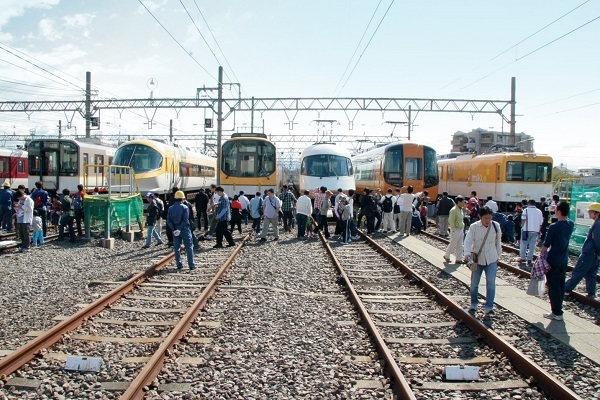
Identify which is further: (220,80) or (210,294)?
(220,80)

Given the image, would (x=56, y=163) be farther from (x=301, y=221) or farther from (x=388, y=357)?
(x=388, y=357)

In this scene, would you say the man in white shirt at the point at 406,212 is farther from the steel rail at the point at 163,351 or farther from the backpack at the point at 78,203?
the backpack at the point at 78,203

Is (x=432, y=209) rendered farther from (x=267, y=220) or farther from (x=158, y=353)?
(x=158, y=353)

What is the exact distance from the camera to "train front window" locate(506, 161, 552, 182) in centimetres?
2388

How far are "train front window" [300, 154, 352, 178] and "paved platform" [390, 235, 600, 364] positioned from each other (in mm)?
11396

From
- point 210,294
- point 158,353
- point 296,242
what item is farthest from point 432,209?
point 158,353

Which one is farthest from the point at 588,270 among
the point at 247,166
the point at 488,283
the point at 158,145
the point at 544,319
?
the point at 158,145

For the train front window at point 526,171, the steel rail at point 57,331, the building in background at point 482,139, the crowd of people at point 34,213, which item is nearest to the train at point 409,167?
the train front window at point 526,171

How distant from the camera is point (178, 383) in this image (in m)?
5.12

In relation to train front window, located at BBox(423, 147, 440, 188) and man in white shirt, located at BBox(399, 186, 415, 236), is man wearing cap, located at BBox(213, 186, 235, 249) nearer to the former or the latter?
man in white shirt, located at BBox(399, 186, 415, 236)

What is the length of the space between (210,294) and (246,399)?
13.1ft

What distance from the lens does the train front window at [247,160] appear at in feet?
75.1

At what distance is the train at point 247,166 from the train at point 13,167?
12.6 m

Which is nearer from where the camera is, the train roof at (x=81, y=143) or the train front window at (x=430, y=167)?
the train roof at (x=81, y=143)
